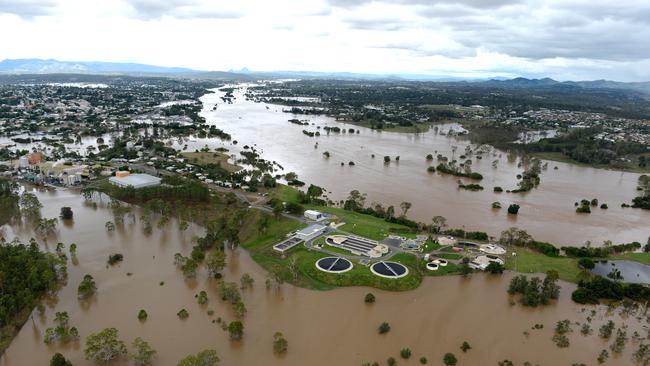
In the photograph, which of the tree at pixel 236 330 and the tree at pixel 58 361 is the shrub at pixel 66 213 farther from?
the tree at pixel 236 330

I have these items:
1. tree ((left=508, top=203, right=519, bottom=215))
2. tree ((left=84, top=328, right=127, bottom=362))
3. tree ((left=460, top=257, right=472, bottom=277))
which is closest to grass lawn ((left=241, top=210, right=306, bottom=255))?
tree ((left=84, top=328, right=127, bottom=362))

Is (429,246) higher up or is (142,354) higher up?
(429,246)

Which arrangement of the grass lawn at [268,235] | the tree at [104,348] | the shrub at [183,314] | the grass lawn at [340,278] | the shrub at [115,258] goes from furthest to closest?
the grass lawn at [268,235] → the shrub at [115,258] → the grass lawn at [340,278] → the shrub at [183,314] → the tree at [104,348]

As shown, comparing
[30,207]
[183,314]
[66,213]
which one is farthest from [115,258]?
[30,207]

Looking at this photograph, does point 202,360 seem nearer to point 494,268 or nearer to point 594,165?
point 494,268

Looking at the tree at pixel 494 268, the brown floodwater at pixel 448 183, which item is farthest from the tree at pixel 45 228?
the tree at pixel 494 268

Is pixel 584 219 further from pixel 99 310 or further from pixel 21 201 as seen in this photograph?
pixel 21 201
